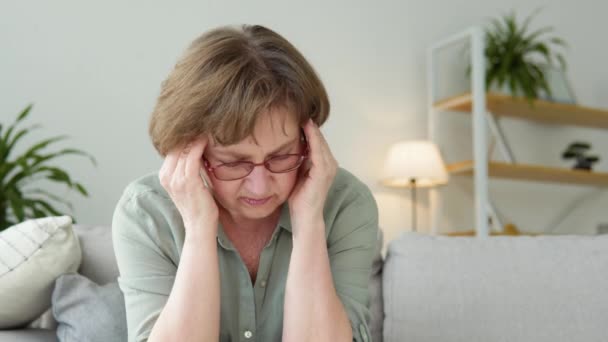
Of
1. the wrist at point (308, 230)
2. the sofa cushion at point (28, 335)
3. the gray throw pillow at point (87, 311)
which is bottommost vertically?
the sofa cushion at point (28, 335)

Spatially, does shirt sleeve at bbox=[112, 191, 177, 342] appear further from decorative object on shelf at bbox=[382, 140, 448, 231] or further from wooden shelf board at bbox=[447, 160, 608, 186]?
wooden shelf board at bbox=[447, 160, 608, 186]

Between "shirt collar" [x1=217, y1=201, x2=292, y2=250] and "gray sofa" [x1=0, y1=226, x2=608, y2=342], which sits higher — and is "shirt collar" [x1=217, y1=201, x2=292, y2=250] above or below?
above

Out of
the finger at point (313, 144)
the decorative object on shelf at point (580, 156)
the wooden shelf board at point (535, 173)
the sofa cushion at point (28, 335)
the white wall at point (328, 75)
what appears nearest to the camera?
the finger at point (313, 144)

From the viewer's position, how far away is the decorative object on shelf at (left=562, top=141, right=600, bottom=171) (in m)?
4.15

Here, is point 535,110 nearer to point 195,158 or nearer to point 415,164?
point 415,164

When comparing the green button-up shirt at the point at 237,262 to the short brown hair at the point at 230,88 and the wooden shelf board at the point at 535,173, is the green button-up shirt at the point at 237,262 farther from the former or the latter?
the wooden shelf board at the point at 535,173

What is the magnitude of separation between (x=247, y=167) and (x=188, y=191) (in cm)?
14

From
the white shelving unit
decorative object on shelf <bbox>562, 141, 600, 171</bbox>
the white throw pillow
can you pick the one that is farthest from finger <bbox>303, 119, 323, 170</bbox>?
decorative object on shelf <bbox>562, 141, 600, 171</bbox>

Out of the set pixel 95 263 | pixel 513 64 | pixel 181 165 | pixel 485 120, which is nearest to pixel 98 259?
pixel 95 263

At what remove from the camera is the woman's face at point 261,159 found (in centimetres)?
115

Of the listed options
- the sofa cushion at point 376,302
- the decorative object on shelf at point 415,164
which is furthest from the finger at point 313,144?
the decorative object on shelf at point 415,164

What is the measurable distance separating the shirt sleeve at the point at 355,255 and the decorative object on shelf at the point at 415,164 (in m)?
2.07

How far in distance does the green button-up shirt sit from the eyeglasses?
17 centimetres

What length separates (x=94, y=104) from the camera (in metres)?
2.99
